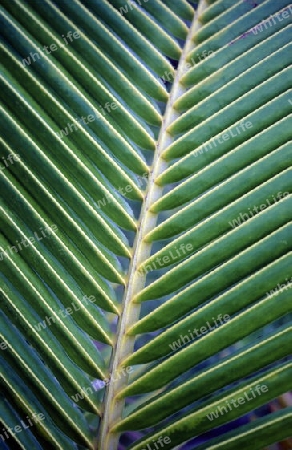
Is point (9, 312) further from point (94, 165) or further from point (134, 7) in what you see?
point (134, 7)

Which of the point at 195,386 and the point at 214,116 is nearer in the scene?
the point at 195,386

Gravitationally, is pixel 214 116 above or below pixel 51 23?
below

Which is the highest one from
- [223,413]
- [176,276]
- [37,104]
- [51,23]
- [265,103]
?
[51,23]

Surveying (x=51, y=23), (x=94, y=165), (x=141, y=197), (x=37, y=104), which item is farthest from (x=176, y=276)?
(x=51, y=23)

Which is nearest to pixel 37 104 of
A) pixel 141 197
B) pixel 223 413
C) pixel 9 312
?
pixel 141 197

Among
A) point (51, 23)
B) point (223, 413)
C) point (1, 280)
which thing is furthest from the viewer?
point (51, 23)

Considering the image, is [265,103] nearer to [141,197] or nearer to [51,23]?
[141,197]

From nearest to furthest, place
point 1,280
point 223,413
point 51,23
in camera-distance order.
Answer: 1. point 223,413
2. point 1,280
3. point 51,23
